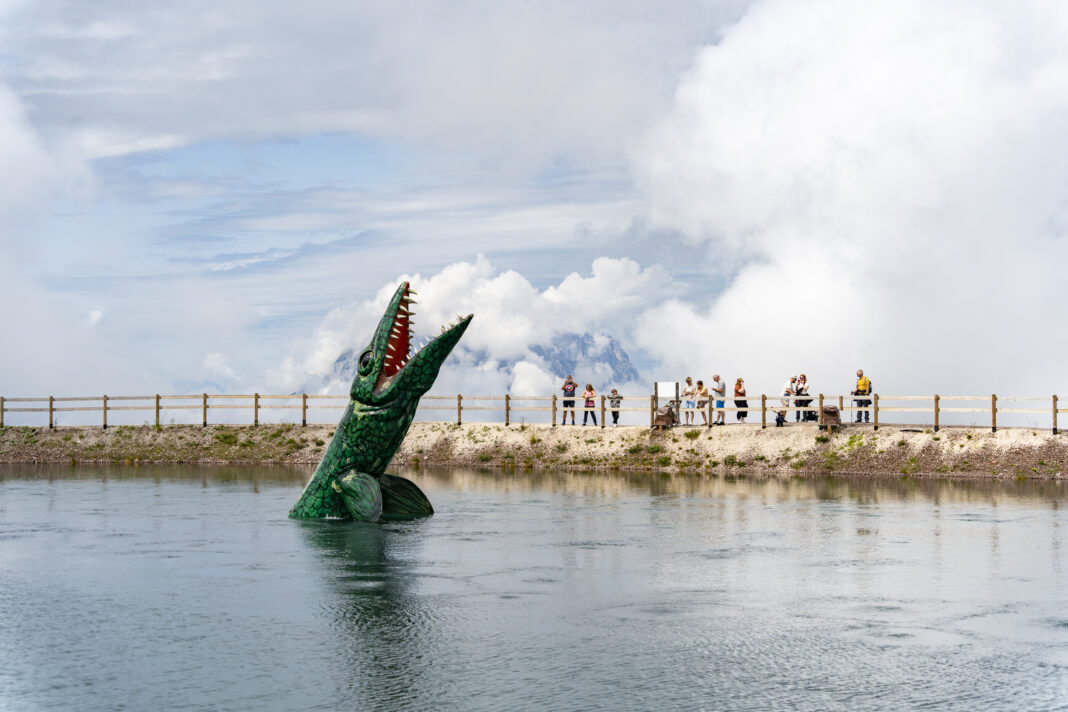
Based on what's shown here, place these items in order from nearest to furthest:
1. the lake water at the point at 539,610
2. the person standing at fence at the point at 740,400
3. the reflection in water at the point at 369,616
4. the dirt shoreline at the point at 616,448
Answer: the lake water at the point at 539,610, the reflection in water at the point at 369,616, the dirt shoreline at the point at 616,448, the person standing at fence at the point at 740,400

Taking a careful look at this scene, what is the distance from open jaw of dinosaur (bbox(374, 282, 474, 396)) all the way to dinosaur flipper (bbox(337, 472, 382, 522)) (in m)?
1.48

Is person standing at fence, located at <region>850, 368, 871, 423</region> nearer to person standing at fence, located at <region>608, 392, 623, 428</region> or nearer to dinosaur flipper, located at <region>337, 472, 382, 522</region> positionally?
person standing at fence, located at <region>608, 392, 623, 428</region>

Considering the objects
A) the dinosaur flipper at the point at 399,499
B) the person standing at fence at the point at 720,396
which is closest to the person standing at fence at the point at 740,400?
the person standing at fence at the point at 720,396

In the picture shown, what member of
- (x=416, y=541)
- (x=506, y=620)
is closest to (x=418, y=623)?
(x=506, y=620)

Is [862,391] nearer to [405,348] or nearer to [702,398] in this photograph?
[702,398]

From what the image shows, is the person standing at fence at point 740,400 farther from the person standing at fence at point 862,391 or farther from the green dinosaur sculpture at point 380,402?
the green dinosaur sculpture at point 380,402

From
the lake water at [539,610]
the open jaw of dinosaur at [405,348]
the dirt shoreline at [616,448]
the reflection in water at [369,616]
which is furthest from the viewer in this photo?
the dirt shoreline at [616,448]

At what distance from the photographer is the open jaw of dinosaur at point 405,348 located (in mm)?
18516

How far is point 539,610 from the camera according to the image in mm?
11742

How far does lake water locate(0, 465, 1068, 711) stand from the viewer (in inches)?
347

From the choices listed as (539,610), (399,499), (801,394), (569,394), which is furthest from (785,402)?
Result: (539,610)

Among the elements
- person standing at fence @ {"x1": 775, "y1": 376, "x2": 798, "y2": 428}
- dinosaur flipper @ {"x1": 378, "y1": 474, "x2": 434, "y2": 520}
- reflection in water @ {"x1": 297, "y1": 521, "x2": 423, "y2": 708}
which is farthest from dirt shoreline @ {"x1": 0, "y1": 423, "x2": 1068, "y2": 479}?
reflection in water @ {"x1": 297, "y1": 521, "x2": 423, "y2": 708}

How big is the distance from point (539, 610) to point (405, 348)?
27.2ft

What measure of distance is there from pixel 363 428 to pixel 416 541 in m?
2.58
